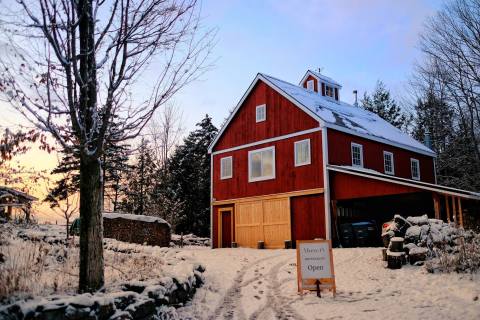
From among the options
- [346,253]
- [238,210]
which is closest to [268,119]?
[238,210]

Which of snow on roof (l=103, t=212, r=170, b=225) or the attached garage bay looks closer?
snow on roof (l=103, t=212, r=170, b=225)

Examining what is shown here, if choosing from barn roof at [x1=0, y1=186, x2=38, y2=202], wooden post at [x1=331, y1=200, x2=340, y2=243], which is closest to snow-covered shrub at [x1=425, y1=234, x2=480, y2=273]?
wooden post at [x1=331, y1=200, x2=340, y2=243]

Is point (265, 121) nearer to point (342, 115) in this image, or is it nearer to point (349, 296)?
point (342, 115)

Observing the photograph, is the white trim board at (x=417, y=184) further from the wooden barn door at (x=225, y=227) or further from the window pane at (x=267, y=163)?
the wooden barn door at (x=225, y=227)

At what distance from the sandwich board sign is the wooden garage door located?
410 inches

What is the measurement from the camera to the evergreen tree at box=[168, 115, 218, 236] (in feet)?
117

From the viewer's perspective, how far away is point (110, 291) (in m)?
Answer: 6.42

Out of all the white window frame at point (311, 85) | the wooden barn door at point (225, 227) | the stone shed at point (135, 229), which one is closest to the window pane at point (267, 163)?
the wooden barn door at point (225, 227)

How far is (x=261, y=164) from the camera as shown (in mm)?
21781

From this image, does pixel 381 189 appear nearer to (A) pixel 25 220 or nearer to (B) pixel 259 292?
(B) pixel 259 292

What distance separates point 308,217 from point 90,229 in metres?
13.7

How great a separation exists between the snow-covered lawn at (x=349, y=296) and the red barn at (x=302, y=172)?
6.76 meters

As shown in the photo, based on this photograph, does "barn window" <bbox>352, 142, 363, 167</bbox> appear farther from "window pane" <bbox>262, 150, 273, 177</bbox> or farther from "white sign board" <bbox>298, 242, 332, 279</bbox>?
"white sign board" <bbox>298, 242, 332, 279</bbox>

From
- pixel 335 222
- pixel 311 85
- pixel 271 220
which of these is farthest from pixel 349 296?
pixel 311 85
